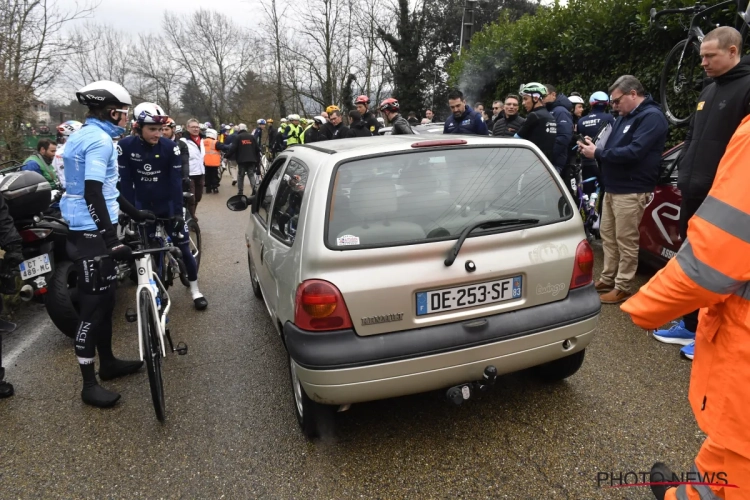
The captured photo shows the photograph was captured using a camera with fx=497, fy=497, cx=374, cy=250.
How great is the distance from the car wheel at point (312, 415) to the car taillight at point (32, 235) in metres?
2.66

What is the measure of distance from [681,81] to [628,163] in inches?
134

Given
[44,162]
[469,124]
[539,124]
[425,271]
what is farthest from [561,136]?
[44,162]

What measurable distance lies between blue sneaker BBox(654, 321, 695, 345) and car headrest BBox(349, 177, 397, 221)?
2.60 m

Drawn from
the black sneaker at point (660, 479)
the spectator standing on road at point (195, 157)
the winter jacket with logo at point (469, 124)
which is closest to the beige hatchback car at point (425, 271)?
the black sneaker at point (660, 479)

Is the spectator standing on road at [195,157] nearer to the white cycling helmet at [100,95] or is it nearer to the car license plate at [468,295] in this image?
the white cycling helmet at [100,95]

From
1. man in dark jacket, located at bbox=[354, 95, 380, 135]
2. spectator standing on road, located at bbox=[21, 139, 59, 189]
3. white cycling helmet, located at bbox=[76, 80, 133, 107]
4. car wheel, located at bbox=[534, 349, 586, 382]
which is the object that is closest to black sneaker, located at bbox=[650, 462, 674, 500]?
car wheel, located at bbox=[534, 349, 586, 382]

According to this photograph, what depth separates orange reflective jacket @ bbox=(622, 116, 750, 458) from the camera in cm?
135

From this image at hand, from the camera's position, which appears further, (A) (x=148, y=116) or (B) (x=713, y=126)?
(A) (x=148, y=116)

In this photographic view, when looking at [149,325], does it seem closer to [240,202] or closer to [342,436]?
→ [342,436]

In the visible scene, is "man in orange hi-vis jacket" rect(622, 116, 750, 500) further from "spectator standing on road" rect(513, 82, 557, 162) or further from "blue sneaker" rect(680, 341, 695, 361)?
"spectator standing on road" rect(513, 82, 557, 162)

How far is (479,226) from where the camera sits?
2592mm

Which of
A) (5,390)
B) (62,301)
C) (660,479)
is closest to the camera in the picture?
(660,479)

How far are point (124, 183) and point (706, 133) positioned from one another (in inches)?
183

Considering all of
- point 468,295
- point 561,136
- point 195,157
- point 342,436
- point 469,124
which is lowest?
point 342,436
